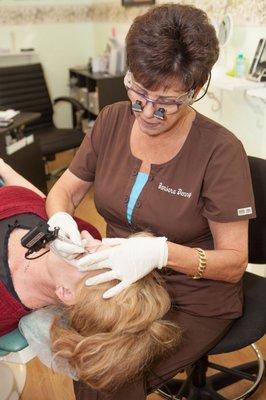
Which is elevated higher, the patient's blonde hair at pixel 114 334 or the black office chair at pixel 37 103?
the patient's blonde hair at pixel 114 334

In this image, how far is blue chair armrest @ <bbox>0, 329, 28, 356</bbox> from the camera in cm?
120

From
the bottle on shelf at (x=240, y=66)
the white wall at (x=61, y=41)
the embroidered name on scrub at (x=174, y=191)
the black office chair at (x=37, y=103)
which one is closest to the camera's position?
the embroidered name on scrub at (x=174, y=191)

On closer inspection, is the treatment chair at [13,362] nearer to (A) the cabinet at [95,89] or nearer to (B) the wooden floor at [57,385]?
(B) the wooden floor at [57,385]

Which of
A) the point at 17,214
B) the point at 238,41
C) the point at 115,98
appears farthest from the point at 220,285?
the point at 115,98

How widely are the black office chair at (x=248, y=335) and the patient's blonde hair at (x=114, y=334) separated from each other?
0.32 metres

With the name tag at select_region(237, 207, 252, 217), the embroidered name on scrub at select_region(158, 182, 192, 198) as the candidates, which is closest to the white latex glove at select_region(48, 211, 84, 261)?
the embroidered name on scrub at select_region(158, 182, 192, 198)

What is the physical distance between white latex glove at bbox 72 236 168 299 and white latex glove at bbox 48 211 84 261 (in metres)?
0.05

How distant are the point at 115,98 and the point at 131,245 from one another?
Answer: 2722 mm

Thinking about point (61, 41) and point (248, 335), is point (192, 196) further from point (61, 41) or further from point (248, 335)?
point (61, 41)

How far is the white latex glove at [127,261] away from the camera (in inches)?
39.3

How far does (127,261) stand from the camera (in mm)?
995

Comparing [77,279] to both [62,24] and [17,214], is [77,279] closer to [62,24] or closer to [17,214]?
[17,214]

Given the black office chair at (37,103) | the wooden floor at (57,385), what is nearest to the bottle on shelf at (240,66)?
the wooden floor at (57,385)

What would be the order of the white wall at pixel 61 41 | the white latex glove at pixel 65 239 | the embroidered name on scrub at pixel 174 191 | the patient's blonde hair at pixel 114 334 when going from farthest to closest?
the white wall at pixel 61 41, the embroidered name on scrub at pixel 174 191, the white latex glove at pixel 65 239, the patient's blonde hair at pixel 114 334
